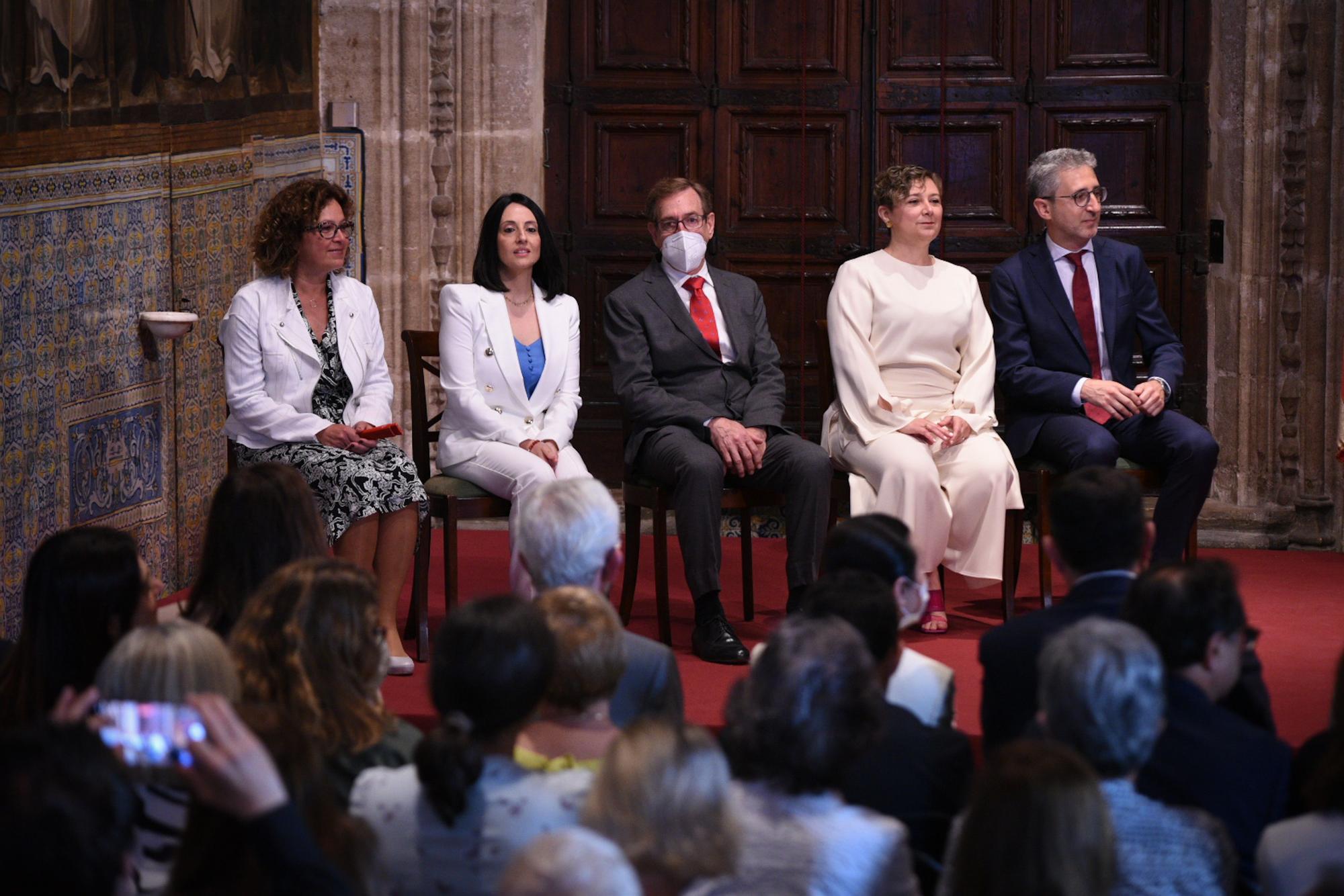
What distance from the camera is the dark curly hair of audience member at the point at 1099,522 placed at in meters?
3.05

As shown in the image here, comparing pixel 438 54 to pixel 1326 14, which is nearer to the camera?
pixel 1326 14

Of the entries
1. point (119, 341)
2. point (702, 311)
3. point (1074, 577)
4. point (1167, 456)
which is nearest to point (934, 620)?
point (1167, 456)

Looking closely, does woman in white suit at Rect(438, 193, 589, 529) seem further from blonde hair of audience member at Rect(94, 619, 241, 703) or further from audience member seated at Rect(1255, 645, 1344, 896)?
audience member seated at Rect(1255, 645, 1344, 896)

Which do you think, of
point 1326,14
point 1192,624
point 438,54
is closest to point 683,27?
point 438,54

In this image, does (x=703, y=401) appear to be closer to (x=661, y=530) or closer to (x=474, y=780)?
(x=661, y=530)

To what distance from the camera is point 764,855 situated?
81.4 inches

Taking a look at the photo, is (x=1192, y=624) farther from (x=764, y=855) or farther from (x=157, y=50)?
(x=157, y=50)

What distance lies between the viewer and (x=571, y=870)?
5.50ft

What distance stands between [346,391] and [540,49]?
88.6 inches

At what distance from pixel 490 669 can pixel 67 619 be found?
0.87 metres

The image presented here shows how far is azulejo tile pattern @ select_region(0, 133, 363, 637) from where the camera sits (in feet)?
15.3

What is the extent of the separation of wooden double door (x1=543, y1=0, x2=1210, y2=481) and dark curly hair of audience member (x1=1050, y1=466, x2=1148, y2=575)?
3649 millimetres

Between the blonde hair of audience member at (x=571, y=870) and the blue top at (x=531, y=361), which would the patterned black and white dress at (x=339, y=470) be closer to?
the blue top at (x=531, y=361)

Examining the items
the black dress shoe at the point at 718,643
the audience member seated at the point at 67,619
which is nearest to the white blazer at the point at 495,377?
the black dress shoe at the point at 718,643
